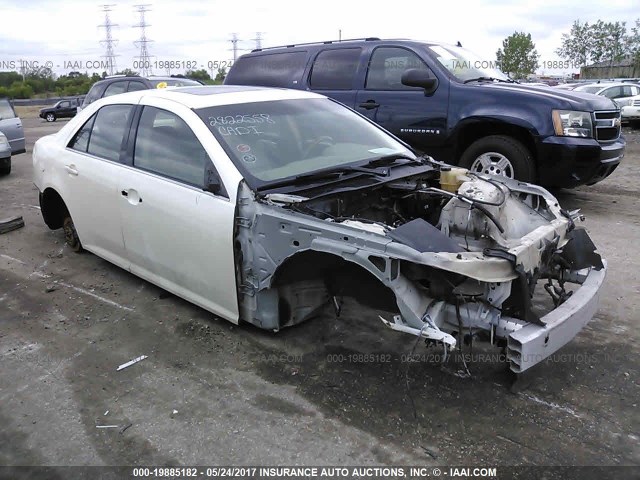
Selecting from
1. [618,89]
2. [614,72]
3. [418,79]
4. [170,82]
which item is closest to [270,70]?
[418,79]

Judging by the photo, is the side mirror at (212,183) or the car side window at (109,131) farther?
the car side window at (109,131)

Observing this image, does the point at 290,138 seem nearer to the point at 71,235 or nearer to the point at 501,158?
the point at 71,235

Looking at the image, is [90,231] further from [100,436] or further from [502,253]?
[502,253]

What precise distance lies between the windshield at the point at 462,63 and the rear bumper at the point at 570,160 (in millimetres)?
1359

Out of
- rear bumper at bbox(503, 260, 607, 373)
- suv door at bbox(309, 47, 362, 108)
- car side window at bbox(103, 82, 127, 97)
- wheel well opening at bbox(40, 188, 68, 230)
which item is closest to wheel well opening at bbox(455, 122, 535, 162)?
suv door at bbox(309, 47, 362, 108)

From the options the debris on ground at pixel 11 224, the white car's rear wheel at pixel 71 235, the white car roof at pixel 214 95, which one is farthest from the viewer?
the debris on ground at pixel 11 224

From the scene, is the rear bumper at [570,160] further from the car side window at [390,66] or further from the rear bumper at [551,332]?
the rear bumper at [551,332]

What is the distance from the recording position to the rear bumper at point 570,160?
610 cm

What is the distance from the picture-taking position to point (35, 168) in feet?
18.5

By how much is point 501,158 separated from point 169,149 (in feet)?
13.2

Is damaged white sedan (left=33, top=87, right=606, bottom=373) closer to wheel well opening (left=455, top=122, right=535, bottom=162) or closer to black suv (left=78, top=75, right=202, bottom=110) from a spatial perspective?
wheel well opening (left=455, top=122, right=535, bottom=162)

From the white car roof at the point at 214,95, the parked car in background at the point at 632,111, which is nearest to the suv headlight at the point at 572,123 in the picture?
the white car roof at the point at 214,95

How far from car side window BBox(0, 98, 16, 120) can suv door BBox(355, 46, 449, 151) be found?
347 inches

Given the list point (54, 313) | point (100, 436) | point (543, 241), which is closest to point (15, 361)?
point (54, 313)
